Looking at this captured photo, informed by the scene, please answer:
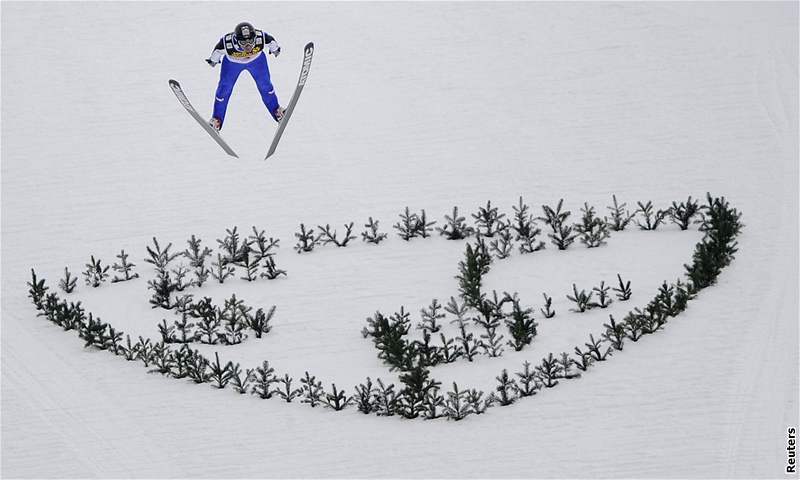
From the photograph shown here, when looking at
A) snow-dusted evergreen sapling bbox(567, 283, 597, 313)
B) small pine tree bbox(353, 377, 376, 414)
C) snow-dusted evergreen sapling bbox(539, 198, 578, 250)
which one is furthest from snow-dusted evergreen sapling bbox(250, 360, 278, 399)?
snow-dusted evergreen sapling bbox(539, 198, 578, 250)

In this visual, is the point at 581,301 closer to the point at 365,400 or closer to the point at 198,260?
the point at 365,400

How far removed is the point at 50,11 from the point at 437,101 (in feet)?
24.4

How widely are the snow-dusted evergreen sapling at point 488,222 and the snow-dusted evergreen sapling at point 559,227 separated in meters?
→ 0.50

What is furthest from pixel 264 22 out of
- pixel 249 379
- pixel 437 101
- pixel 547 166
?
pixel 249 379

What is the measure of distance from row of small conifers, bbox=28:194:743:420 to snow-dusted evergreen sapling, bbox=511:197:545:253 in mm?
1593

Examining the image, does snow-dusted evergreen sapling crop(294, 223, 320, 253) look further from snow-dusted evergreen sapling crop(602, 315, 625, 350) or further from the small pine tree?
snow-dusted evergreen sapling crop(602, 315, 625, 350)

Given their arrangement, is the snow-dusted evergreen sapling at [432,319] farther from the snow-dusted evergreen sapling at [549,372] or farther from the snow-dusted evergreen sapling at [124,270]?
the snow-dusted evergreen sapling at [124,270]

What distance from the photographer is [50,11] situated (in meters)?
22.7

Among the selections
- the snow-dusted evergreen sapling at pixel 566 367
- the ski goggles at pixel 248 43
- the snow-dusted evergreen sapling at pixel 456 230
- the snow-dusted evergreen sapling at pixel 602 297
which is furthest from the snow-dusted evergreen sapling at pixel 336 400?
the ski goggles at pixel 248 43

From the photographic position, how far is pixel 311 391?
12438mm

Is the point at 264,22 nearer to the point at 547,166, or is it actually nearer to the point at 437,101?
the point at 437,101

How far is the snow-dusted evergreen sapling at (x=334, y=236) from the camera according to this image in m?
15.4

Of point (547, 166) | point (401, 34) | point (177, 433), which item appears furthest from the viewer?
point (401, 34)

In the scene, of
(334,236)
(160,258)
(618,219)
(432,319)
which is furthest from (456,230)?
(160,258)
